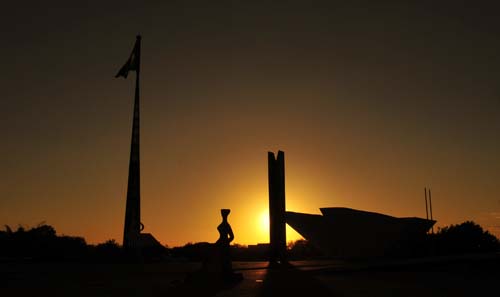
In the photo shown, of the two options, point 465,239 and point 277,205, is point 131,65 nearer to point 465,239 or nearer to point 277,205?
point 277,205

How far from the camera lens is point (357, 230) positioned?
37906 mm

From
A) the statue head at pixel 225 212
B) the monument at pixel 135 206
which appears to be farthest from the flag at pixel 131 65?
the statue head at pixel 225 212

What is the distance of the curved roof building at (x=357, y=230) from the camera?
37.2 m

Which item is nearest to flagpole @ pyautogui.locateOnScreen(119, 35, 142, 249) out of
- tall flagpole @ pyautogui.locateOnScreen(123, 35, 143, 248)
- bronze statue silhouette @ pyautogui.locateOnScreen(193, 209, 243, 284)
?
tall flagpole @ pyautogui.locateOnScreen(123, 35, 143, 248)

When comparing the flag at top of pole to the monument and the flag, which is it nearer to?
the monument

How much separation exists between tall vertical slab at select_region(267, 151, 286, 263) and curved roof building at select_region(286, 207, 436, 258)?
6241 millimetres

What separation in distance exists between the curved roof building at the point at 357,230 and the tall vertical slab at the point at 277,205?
20.5 feet

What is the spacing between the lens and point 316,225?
3894 cm

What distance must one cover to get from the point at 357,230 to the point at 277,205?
26.9ft

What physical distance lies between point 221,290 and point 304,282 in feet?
7.96

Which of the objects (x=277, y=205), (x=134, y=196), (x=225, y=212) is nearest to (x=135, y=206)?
(x=134, y=196)

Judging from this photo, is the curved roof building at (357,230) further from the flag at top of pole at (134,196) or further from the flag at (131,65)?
the flag at (131,65)

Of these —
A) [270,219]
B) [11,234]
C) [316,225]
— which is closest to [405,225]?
[316,225]

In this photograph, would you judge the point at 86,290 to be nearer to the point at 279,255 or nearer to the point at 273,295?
the point at 273,295
